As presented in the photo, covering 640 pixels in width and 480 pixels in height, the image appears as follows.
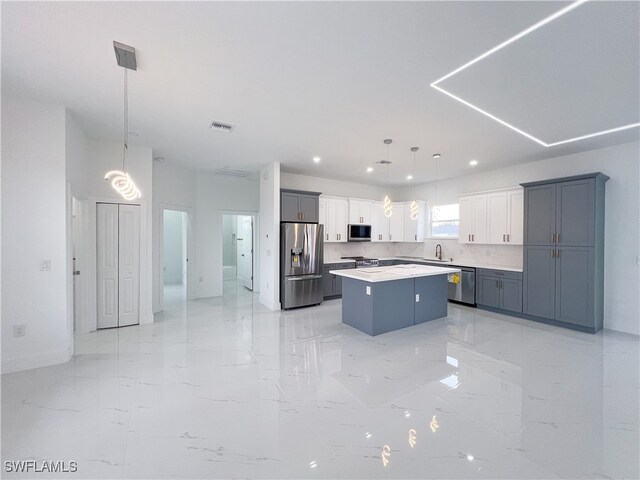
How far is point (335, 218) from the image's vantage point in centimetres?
671

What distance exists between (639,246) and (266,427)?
5793 millimetres

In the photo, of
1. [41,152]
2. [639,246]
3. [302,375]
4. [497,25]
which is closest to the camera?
[497,25]

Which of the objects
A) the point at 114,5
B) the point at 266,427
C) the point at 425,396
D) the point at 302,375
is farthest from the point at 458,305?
the point at 114,5

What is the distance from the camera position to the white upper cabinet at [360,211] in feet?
22.9

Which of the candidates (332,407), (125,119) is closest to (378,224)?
(332,407)

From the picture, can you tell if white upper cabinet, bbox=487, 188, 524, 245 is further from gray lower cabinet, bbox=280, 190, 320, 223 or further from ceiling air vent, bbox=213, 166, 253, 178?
ceiling air vent, bbox=213, 166, 253, 178

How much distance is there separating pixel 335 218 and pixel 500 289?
12.2 ft

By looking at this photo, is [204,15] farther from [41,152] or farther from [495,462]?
[495,462]

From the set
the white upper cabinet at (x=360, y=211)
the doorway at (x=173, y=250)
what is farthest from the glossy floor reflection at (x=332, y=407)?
the doorway at (x=173, y=250)

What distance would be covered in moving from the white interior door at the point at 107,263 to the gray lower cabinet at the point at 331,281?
3856 millimetres

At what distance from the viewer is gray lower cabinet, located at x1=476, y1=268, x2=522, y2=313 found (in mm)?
5102

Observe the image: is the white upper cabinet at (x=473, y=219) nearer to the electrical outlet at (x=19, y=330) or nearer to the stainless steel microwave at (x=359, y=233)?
the stainless steel microwave at (x=359, y=233)

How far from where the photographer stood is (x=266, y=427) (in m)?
2.13

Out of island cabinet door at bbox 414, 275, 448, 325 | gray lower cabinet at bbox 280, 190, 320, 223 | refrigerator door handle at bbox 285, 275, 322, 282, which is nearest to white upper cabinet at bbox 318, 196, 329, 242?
gray lower cabinet at bbox 280, 190, 320, 223
